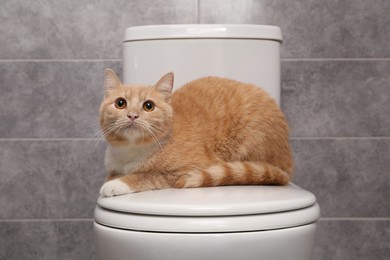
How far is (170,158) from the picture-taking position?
4.54 ft

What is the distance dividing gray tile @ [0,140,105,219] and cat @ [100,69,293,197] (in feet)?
2.12

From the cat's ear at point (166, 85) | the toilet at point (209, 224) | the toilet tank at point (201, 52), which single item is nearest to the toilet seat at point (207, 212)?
the toilet at point (209, 224)

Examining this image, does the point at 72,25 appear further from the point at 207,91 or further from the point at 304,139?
the point at 304,139

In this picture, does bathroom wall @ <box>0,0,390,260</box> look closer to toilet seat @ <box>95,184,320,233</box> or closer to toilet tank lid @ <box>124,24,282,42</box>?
toilet tank lid @ <box>124,24,282,42</box>

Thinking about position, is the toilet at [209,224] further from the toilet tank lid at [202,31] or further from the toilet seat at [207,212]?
the toilet tank lid at [202,31]

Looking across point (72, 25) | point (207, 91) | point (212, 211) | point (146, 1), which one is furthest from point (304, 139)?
point (212, 211)

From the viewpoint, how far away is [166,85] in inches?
56.3

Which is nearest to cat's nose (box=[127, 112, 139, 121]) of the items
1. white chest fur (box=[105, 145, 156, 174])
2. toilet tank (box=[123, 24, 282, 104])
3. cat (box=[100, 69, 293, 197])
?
cat (box=[100, 69, 293, 197])

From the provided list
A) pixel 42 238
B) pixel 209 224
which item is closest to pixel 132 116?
pixel 209 224

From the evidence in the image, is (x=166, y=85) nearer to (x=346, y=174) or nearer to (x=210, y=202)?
(x=210, y=202)

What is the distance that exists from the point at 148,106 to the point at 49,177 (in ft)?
2.82

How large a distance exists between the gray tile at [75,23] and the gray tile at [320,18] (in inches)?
5.6

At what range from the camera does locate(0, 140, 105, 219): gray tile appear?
2.06 metres

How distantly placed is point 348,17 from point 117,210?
1.31m
